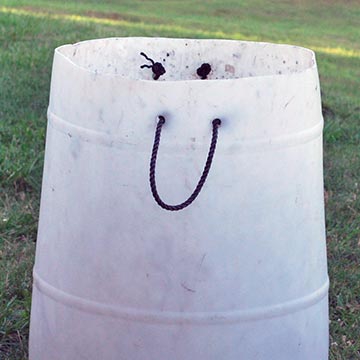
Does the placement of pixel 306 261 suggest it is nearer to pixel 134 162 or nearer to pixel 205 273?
pixel 205 273

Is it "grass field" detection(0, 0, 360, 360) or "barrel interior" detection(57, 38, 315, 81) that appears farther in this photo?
"grass field" detection(0, 0, 360, 360)

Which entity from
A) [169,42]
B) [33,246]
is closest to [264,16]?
[33,246]

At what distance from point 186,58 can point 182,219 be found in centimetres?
67

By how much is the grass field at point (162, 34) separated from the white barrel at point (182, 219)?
0.75m

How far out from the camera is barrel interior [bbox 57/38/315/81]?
2537mm

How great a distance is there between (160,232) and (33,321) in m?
0.49

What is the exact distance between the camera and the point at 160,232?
2.11 metres

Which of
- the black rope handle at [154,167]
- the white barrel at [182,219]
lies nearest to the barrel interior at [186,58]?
the white barrel at [182,219]

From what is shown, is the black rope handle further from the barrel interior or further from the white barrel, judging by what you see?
the barrel interior

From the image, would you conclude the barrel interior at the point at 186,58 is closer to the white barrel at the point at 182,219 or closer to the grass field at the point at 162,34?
the white barrel at the point at 182,219

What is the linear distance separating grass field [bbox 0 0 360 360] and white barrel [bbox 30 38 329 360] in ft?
2.47

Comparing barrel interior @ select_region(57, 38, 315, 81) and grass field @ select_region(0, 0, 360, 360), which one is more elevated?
barrel interior @ select_region(57, 38, 315, 81)

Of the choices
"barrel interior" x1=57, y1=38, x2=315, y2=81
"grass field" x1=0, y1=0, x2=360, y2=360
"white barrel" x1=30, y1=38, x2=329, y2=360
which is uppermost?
"barrel interior" x1=57, y1=38, x2=315, y2=81

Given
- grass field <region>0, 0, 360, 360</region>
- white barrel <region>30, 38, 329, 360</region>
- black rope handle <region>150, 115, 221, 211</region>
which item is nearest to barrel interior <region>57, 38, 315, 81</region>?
white barrel <region>30, 38, 329, 360</region>
